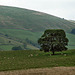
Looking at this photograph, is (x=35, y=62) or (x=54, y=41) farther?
(x=54, y=41)

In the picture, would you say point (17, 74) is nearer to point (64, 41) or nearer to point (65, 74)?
point (65, 74)

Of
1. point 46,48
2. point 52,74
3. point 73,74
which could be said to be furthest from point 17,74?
point 46,48

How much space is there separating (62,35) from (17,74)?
36850mm

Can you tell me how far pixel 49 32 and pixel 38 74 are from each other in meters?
35.9

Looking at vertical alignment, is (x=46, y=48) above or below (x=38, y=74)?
below

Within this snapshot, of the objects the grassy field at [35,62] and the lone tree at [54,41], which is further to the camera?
the lone tree at [54,41]

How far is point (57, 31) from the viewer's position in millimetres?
60531

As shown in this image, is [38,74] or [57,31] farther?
[57,31]

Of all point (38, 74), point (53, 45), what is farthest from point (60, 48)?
point (38, 74)

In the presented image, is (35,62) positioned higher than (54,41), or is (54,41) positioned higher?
(54,41)

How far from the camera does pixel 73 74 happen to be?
2439 centimetres

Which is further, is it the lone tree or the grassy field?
the lone tree

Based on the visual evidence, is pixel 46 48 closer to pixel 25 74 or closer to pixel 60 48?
pixel 60 48

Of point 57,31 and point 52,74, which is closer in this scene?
point 52,74
